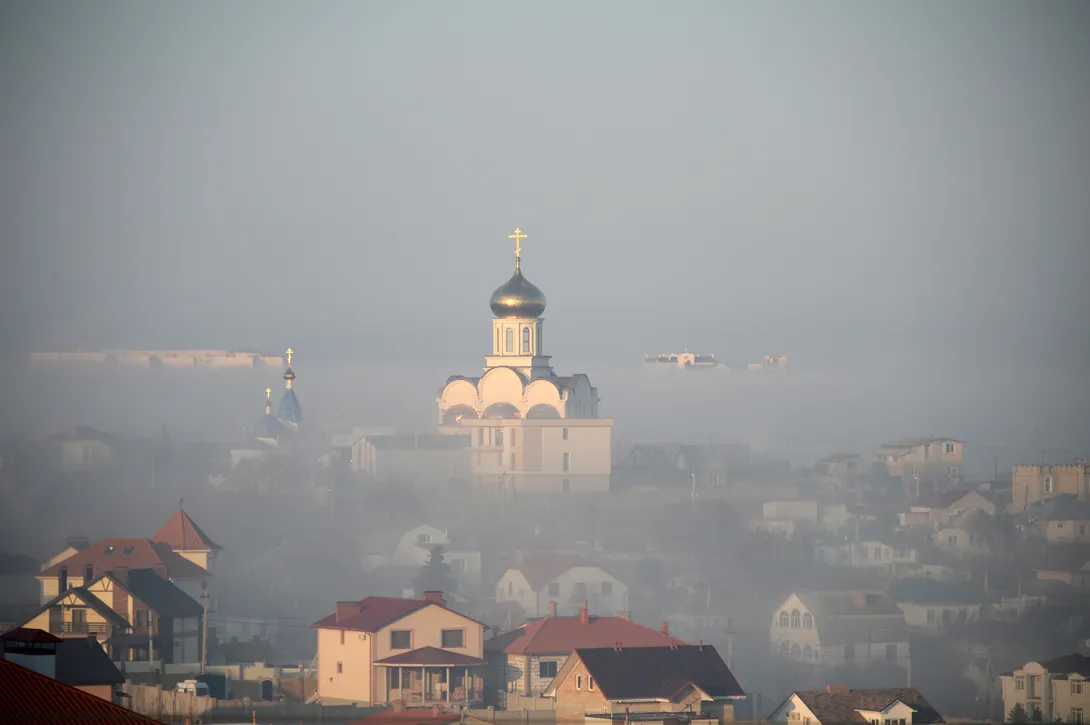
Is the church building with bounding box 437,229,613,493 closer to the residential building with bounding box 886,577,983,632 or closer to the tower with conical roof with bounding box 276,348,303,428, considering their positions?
the tower with conical roof with bounding box 276,348,303,428

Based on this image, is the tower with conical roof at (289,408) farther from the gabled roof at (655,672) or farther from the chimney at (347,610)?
the gabled roof at (655,672)

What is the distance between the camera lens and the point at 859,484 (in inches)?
2625

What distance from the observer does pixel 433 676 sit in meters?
34.6

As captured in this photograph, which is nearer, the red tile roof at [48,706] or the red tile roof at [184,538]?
the red tile roof at [48,706]

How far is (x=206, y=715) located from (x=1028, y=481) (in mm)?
36831

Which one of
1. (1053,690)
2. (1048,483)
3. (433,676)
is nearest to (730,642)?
(1053,690)

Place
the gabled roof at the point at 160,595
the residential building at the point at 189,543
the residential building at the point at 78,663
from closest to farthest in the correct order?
the residential building at the point at 78,663 < the gabled roof at the point at 160,595 < the residential building at the point at 189,543

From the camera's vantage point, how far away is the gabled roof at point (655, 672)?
31266mm

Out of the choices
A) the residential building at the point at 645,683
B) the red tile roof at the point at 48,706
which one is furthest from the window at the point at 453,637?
the red tile roof at the point at 48,706

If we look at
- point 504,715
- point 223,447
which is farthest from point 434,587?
point 504,715

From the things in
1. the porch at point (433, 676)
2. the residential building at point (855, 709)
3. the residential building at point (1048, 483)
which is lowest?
the residential building at point (855, 709)

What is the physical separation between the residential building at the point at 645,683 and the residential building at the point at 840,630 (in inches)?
452

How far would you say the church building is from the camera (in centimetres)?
6612

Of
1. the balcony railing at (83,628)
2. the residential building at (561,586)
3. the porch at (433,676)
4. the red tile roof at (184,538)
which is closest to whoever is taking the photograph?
the porch at (433,676)
